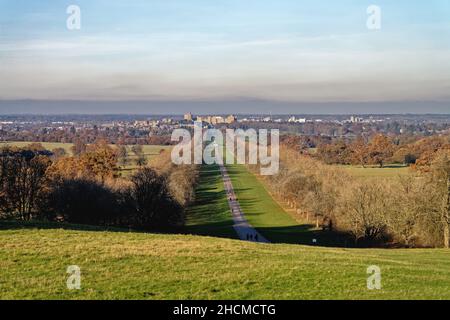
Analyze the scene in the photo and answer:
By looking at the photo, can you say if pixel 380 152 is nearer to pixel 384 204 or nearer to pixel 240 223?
pixel 240 223

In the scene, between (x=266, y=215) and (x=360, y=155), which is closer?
(x=266, y=215)

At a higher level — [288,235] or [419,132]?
[419,132]

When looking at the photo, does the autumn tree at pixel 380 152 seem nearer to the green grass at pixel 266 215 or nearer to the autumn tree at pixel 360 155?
the autumn tree at pixel 360 155

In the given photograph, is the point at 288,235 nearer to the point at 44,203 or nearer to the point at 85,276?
the point at 44,203

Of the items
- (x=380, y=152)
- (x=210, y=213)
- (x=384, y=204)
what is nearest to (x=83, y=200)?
(x=210, y=213)

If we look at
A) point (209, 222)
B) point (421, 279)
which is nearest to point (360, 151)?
point (209, 222)

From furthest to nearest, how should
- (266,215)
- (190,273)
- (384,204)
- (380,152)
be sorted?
1. (380,152)
2. (266,215)
3. (384,204)
4. (190,273)
